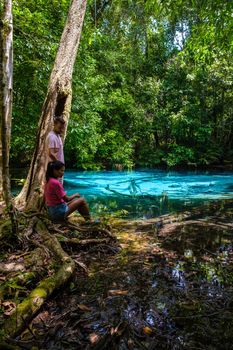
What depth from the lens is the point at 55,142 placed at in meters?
5.24

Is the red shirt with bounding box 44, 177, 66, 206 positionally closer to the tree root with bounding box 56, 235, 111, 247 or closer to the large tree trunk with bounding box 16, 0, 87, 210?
the large tree trunk with bounding box 16, 0, 87, 210

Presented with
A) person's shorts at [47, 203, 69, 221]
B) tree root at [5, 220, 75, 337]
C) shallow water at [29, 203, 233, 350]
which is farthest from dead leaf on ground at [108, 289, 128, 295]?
person's shorts at [47, 203, 69, 221]

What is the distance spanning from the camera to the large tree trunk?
535 cm

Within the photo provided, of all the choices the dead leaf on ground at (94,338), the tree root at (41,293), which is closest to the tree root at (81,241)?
the tree root at (41,293)

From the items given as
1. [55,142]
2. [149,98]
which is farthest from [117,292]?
[149,98]

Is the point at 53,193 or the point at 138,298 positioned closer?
the point at 138,298

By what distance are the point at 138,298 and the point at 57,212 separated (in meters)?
2.33

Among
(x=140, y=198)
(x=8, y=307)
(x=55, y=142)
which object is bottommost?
(x=140, y=198)

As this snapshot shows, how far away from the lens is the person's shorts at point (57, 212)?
4.88m

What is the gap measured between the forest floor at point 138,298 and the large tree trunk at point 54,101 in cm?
103

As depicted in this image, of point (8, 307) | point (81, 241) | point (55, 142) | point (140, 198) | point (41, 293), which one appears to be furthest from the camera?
point (140, 198)

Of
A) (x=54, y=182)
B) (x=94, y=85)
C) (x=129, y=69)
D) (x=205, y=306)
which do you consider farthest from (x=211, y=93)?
(x=205, y=306)

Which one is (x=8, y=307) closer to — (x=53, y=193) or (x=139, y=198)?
(x=53, y=193)

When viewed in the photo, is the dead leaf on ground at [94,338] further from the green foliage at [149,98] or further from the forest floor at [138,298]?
the green foliage at [149,98]
